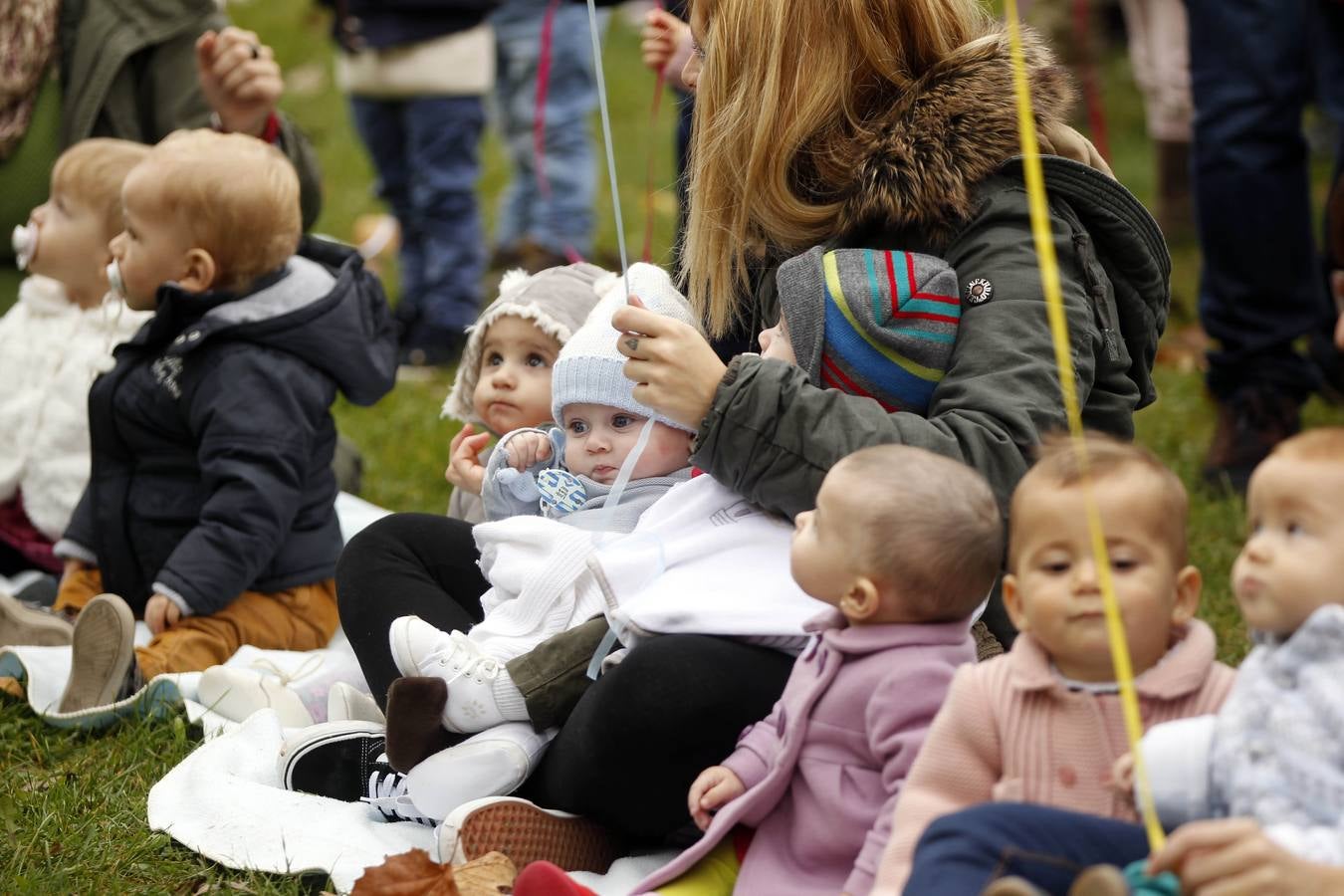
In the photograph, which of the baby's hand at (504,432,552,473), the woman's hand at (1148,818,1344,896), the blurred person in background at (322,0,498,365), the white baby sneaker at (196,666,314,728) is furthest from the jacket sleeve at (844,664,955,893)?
the blurred person in background at (322,0,498,365)

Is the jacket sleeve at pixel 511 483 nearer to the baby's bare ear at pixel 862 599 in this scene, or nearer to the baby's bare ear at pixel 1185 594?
the baby's bare ear at pixel 862 599

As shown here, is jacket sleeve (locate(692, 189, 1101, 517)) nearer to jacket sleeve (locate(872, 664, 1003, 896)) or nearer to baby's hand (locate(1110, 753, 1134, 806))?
jacket sleeve (locate(872, 664, 1003, 896))

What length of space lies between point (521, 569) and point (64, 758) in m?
0.95

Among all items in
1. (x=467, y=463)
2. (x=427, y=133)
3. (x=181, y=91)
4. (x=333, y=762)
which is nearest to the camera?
(x=333, y=762)

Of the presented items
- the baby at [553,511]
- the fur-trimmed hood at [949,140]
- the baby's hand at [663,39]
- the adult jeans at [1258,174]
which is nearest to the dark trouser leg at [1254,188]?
the adult jeans at [1258,174]

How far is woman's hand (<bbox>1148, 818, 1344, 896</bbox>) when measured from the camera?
1591 mm

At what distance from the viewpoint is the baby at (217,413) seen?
3.29 m

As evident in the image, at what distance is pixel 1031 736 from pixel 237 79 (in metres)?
2.60

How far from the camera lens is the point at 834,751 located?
2.12 metres

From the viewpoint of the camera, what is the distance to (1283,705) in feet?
5.50

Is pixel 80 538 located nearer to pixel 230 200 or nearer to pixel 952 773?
pixel 230 200

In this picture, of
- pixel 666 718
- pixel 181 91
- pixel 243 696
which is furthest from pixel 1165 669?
pixel 181 91

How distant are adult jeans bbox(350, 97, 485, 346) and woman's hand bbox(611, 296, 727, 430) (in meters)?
3.82

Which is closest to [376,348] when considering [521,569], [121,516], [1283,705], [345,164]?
[121,516]
